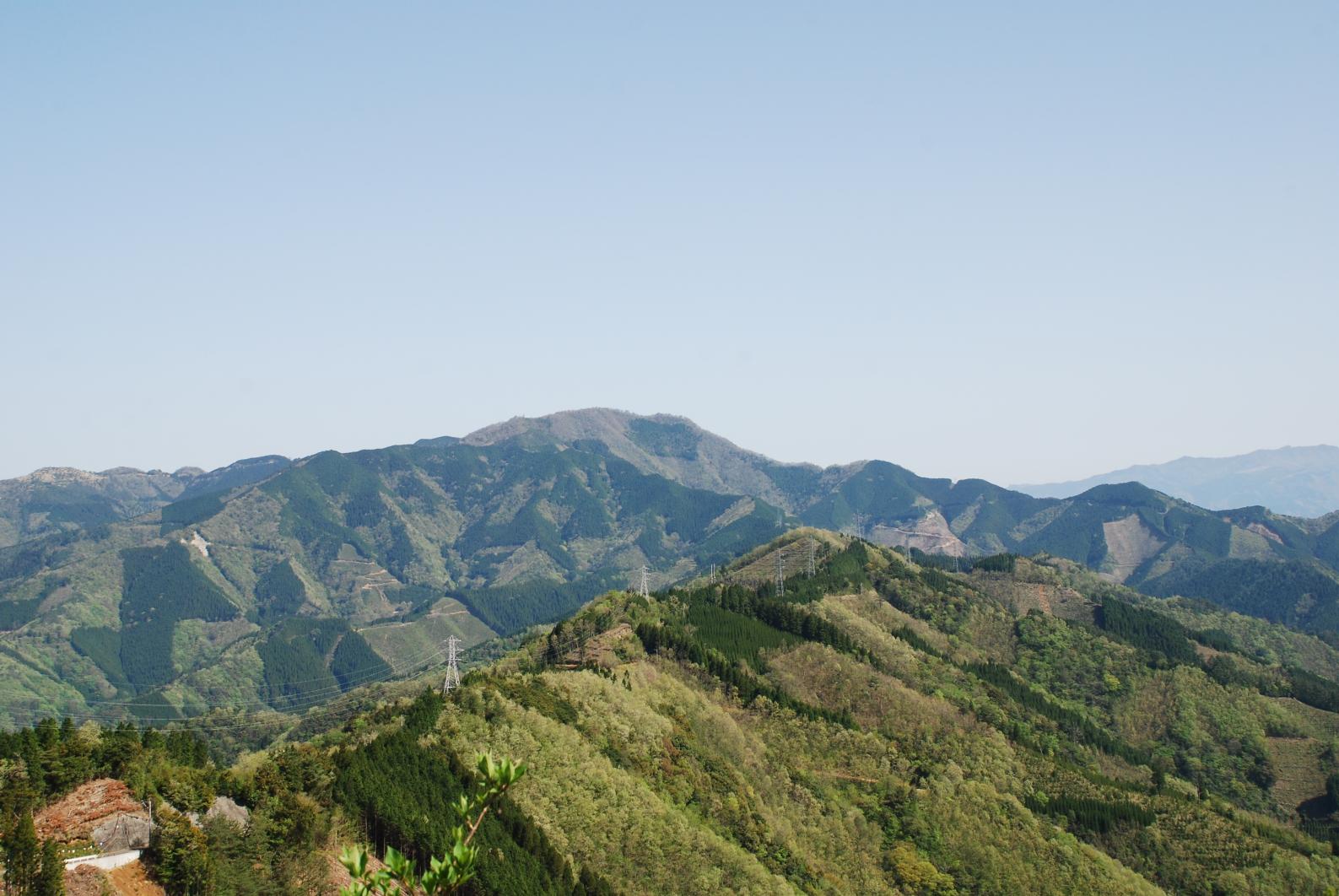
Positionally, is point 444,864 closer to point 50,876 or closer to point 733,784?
point 50,876

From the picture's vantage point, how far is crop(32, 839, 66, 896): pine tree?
2249 inches

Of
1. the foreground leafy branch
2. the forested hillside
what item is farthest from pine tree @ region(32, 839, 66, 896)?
the foreground leafy branch

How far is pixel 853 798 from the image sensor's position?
144875 mm

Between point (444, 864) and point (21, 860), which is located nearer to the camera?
point (444, 864)

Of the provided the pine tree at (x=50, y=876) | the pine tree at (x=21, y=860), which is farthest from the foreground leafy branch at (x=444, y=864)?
the pine tree at (x=21, y=860)

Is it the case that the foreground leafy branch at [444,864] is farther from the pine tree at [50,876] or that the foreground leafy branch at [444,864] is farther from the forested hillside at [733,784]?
the forested hillside at [733,784]

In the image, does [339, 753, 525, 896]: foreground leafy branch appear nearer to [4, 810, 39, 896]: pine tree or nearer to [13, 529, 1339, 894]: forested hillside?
[4, 810, 39, 896]: pine tree

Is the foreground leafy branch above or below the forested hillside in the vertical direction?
above

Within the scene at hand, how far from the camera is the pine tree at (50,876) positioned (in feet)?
187

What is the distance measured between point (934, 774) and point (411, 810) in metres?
89.8

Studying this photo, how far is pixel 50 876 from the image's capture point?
57.5m

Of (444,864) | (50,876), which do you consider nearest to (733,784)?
(50,876)

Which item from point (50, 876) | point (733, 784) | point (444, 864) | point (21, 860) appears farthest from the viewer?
point (733, 784)

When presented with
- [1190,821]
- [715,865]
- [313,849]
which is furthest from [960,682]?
[313,849]
